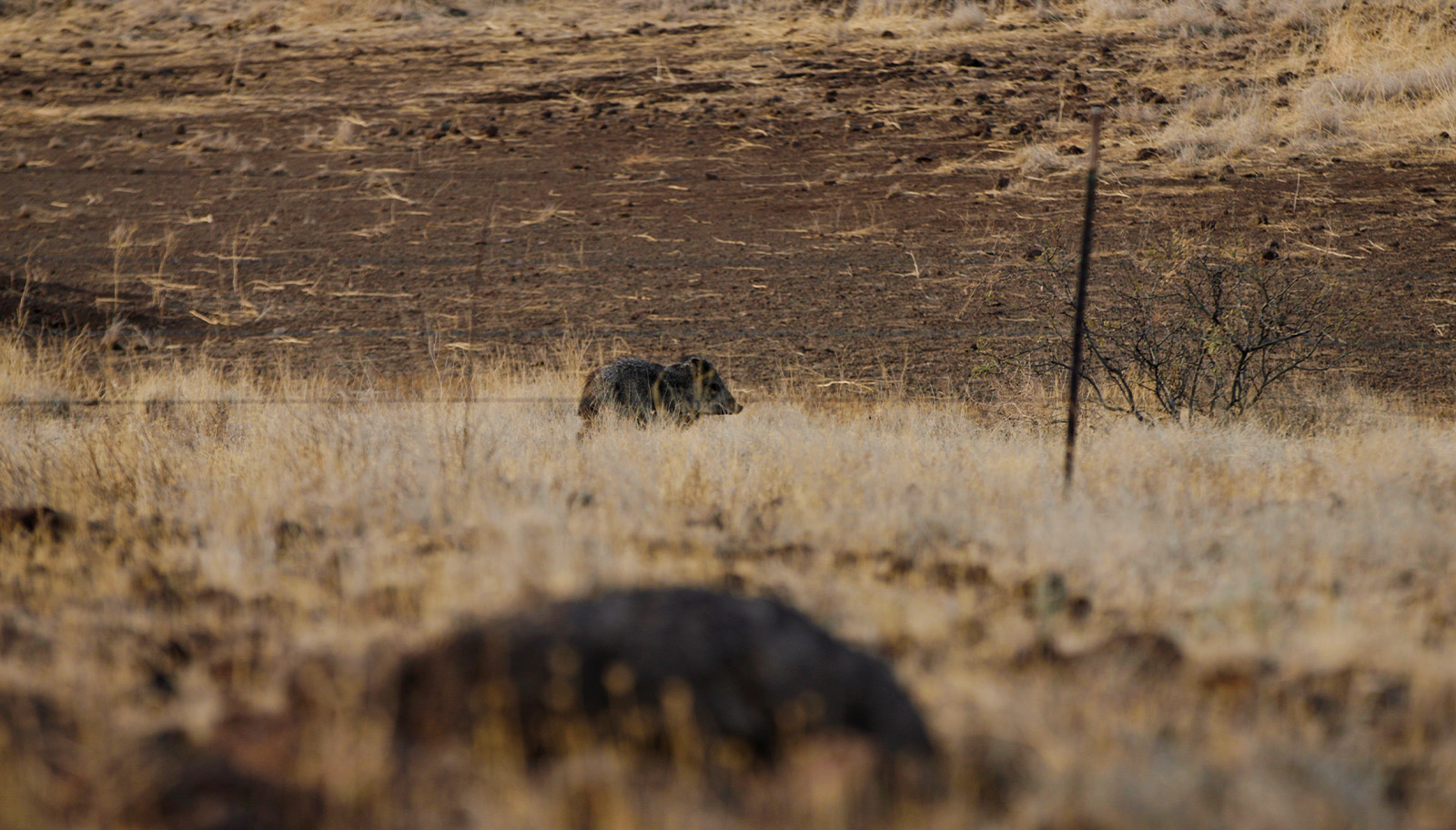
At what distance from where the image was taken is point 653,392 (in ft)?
25.6

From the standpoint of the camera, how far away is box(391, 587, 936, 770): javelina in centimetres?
257

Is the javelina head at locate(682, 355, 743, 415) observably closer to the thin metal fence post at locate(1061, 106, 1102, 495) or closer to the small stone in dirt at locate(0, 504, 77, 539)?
the thin metal fence post at locate(1061, 106, 1102, 495)

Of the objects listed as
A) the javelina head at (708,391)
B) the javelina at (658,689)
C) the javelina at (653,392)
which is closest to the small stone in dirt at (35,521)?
the javelina at (658,689)

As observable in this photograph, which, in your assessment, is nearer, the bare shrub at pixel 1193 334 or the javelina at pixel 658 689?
the javelina at pixel 658 689

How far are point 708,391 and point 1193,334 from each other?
458 centimetres

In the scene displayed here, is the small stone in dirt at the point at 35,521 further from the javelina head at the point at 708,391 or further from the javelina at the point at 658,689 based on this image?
the javelina head at the point at 708,391

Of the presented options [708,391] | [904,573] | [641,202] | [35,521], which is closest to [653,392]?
[708,391]

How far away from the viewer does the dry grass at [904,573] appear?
2.74m

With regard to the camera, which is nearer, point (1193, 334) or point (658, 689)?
point (658, 689)

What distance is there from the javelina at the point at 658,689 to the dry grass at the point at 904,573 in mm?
179

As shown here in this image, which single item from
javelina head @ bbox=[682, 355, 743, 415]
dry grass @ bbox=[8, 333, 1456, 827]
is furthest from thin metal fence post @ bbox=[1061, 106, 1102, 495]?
javelina head @ bbox=[682, 355, 743, 415]

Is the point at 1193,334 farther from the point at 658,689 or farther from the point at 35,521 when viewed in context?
the point at 35,521

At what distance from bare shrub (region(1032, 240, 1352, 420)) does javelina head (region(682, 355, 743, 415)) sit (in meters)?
2.69

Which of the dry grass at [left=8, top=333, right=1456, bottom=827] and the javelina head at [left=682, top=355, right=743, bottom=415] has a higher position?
the dry grass at [left=8, top=333, right=1456, bottom=827]
